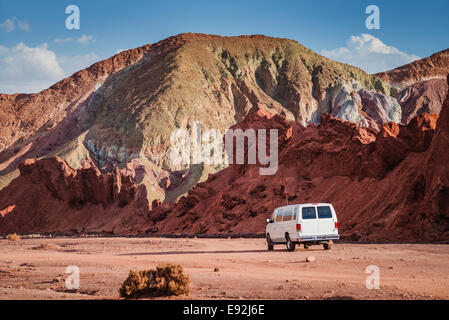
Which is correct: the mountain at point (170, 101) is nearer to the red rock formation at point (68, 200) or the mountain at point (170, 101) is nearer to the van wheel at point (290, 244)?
the red rock formation at point (68, 200)

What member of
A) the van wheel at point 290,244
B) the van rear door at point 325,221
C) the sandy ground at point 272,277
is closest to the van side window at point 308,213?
the van rear door at point 325,221

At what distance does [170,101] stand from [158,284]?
126 meters

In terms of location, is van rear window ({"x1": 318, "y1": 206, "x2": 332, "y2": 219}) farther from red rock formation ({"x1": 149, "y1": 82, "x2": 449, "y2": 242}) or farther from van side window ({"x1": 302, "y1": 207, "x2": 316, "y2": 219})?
red rock formation ({"x1": 149, "y1": 82, "x2": 449, "y2": 242})

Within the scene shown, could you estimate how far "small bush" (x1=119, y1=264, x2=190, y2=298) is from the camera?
462 inches

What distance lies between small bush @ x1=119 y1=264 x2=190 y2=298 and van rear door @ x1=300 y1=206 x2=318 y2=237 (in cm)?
1233

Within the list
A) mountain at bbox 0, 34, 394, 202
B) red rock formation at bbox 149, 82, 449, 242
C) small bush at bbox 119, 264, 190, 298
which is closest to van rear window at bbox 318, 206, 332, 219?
red rock formation at bbox 149, 82, 449, 242

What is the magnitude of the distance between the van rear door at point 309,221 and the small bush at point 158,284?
40.5 feet

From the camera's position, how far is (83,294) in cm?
1281

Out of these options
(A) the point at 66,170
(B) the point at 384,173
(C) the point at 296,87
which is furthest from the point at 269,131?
(C) the point at 296,87

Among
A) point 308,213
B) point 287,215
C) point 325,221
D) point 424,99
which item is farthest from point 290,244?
point 424,99

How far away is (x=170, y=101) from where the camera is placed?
449 ft

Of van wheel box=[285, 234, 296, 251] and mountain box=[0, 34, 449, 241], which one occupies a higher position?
mountain box=[0, 34, 449, 241]

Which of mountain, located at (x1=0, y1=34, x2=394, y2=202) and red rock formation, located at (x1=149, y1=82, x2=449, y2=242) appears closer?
red rock formation, located at (x1=149, y1=82, x2=449, y2=242)
